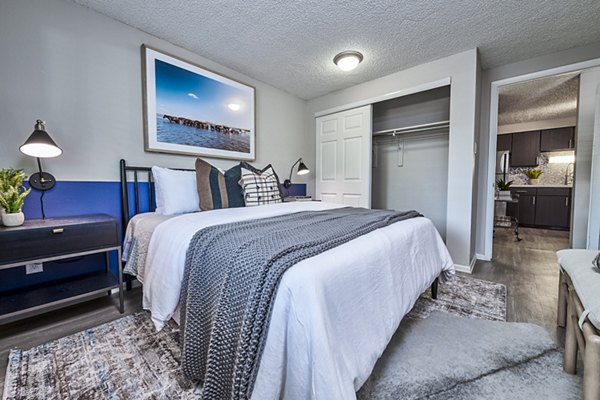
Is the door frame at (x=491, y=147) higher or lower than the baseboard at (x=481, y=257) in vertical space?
higher

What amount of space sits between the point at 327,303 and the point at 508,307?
76.4 inches

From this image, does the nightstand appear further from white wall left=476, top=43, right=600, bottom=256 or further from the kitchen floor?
white wall left=476, top=43, right=600, bottom=256

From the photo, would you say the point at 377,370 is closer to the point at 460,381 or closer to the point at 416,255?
the point at 460,381

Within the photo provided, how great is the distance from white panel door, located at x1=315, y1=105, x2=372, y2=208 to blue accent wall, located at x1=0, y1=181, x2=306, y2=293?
260cm

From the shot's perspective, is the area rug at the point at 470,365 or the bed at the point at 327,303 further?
the area rug at the point at 470,365

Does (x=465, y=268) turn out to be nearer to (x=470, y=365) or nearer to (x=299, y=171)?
(x=470, y=365)

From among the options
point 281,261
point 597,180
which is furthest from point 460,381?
point 597,180

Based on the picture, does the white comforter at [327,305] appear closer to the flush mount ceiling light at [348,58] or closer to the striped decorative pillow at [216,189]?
the striped decorative pillow at [216,189]

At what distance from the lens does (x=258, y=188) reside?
90.8 inches

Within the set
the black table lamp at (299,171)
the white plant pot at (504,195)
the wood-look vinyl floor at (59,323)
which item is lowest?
the wood-look vinyl floor at (59,323)

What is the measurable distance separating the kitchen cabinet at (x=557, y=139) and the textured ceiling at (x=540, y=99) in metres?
0.29

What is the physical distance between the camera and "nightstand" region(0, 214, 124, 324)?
1.38m

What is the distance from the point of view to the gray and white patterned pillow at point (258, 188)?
7.43 feet

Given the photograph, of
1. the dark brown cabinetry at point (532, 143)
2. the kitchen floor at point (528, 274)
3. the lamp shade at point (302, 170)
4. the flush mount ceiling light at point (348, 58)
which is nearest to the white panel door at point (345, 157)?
the lamp shade at point (302, 170)
